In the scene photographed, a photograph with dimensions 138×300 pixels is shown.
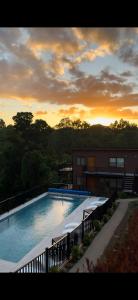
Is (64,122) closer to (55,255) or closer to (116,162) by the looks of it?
(116,162)

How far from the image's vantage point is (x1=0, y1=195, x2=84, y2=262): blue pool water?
11.7 metres

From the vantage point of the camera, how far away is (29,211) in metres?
17.4

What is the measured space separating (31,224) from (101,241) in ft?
21.4

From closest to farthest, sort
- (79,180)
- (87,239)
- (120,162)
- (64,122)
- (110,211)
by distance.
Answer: (87,239)
(110,211)
(120,162)
(79,180)
(64,122)

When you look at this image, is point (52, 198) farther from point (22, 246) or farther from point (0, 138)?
point (0, 138)

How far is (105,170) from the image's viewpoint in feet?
77.4

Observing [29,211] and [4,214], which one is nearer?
[4,214]

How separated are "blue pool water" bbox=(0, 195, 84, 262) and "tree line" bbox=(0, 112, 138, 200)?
11.4 ft

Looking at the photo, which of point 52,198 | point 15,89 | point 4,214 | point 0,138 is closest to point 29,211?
point 4,214

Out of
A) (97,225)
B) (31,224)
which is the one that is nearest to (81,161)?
(31,224)

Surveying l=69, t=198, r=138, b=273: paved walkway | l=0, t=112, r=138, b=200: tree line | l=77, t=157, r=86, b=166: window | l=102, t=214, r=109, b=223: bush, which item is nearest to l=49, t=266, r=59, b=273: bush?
l=69, t=198, r=138, b=273: paved walkway

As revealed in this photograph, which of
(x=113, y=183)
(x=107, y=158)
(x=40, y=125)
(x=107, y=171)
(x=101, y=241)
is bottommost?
(x=101, y=241)
